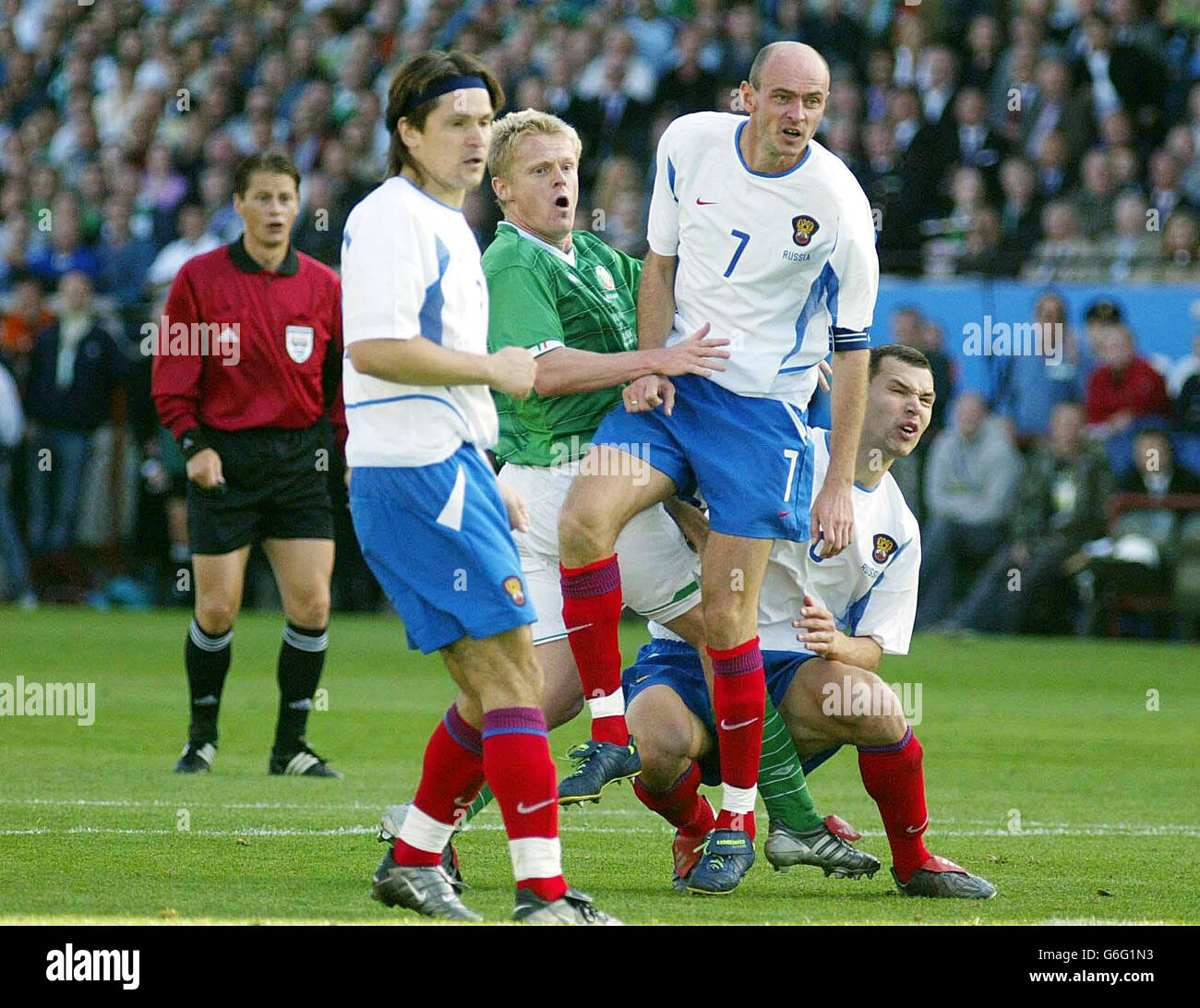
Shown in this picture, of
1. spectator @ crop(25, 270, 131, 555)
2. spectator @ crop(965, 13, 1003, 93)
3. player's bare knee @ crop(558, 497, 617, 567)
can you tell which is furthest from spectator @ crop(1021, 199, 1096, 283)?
player's bare knee @ crop(558, 497, 617, 567)

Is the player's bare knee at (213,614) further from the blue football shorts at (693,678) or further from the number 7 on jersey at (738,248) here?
the number 7 on jersey at (738,248)

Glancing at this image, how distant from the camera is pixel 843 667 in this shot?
631cm

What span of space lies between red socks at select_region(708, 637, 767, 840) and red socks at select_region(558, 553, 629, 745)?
0.47 m

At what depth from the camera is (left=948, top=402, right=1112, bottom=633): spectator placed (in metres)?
15.5

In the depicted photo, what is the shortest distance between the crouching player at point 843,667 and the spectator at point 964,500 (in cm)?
926

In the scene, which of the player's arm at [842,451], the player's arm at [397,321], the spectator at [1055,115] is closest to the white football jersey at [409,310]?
the player's arm at [397,321]

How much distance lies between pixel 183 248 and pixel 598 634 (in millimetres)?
13388

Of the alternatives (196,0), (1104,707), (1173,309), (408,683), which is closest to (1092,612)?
(1173,309)

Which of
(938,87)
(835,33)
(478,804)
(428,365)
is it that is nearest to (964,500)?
(938,87)

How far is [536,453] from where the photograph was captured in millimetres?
7016

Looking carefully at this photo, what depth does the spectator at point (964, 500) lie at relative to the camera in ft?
52.1

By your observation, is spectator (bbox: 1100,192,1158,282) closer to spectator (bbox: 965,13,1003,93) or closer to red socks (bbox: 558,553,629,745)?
spectator (bbox: 965,13,1003,93)

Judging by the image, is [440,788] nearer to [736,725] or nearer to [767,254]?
[736,725]
